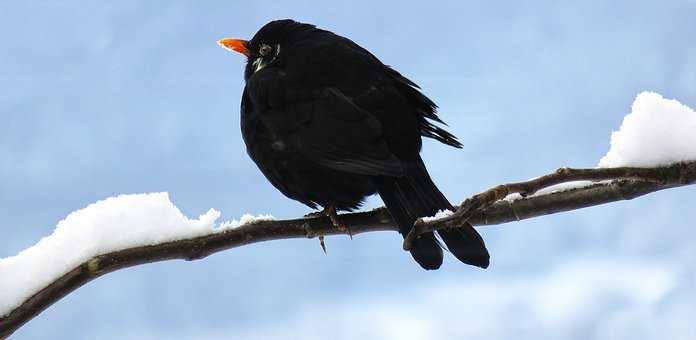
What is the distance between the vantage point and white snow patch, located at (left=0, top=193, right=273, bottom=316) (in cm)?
272

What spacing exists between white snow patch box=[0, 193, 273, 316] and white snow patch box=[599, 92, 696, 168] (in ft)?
4.96

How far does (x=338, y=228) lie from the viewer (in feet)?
11.5

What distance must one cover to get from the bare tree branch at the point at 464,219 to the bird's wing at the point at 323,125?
12.2 inches

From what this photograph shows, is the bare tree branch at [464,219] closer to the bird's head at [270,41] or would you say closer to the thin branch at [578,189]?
the thin branch at [578,189]

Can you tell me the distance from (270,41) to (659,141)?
2.44m

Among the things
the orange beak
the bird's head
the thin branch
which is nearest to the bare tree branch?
the thin branch

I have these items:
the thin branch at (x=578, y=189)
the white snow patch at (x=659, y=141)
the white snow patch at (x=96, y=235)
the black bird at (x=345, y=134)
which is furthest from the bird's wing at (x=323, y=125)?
the white snow patch at (x=659, y=141)

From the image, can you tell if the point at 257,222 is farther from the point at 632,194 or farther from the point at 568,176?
the point at 632,194

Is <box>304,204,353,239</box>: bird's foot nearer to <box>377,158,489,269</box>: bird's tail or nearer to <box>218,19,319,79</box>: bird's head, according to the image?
<box>377,158,489,269</box>: bird's tail

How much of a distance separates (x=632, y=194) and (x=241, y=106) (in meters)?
2.08

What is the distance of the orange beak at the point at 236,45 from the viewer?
15.4ft

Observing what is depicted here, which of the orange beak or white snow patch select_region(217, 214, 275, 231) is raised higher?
the orange beak

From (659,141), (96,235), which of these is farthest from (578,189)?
(96,235)

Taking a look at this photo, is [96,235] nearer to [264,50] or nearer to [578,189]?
[578,189]
